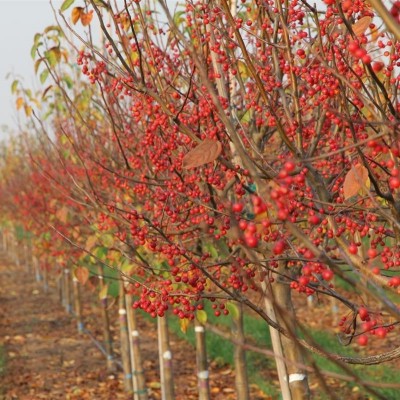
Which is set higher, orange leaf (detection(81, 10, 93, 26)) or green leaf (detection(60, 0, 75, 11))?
orange leaf (detection(81, 10, 93, 26))

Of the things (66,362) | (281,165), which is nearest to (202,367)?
(281,165)

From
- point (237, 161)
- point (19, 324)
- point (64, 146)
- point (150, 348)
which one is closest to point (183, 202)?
point (237, 161)

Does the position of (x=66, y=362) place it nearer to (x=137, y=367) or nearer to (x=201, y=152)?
(x=137, y=367)

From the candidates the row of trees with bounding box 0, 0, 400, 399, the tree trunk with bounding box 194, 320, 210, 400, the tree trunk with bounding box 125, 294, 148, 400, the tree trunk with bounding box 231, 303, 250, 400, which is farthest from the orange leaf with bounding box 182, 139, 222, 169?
the tree trunk with bounding box 125, 294, 148, 400

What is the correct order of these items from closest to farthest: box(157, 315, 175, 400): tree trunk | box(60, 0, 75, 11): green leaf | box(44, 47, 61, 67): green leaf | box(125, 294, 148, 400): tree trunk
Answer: box(60, 0, 75, 11): green leaf, box(44, 47, 61, 67): green leaf, box(157, 315, 175, 400): tree trunk, box(125, 294, 148, 400): tree trunk

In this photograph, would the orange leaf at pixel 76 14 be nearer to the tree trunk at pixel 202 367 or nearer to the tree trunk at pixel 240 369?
the tree trunk at pixel 240 369

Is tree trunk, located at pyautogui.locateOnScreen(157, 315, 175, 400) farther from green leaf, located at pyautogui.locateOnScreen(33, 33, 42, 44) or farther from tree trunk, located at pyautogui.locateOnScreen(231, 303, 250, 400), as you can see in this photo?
green leaf, located at pyautogui.locateOnScreen(33, 33, 42, 44)

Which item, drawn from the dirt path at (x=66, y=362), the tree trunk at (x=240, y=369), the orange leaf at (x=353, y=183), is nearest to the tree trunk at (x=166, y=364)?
the tree trunk at (x=240, y=369)

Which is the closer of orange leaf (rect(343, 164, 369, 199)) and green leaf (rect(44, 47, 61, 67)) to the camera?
orange leaf (rect(343, 164, 369, 199))

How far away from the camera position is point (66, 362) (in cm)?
999

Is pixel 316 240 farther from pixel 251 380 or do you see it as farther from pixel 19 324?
pixel 19 324

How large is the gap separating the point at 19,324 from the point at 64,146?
4961 mm

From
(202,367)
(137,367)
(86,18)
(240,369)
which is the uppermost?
(86,18)

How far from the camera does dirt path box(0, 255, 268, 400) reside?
27.9 ft
